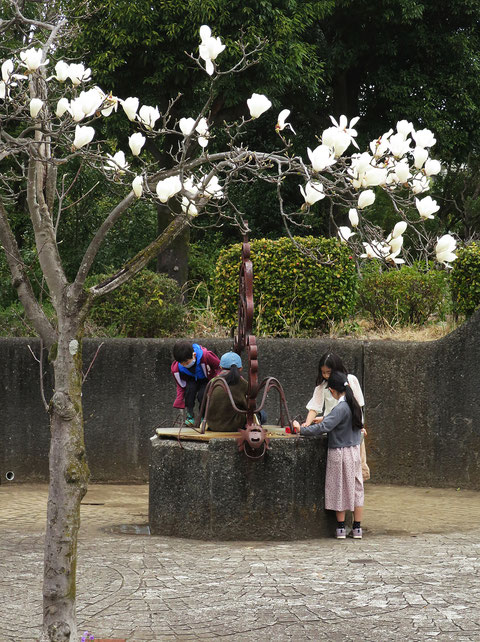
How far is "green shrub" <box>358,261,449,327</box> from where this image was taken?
11852mm

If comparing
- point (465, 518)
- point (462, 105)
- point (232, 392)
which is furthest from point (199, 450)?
point (462, 105)

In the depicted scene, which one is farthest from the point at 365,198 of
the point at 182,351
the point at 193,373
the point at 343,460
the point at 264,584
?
the point at 193,373

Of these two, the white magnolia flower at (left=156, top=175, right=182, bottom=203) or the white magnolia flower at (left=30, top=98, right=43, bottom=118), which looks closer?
the white magnolia flower at (left=156, top=175, right=182, bottom=203)

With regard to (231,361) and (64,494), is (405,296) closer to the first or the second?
(231,361)

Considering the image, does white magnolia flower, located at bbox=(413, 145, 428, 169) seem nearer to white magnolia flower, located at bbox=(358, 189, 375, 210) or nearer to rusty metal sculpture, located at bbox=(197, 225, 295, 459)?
white magnolia flower, located at bbox=(358, 189, 375, 210)

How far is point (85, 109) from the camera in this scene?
4402 millimetres

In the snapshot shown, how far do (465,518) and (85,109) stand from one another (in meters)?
5.97

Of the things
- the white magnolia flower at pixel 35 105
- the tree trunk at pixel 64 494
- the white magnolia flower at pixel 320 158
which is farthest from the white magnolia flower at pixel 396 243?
the white magnolia flower at pixel 35 105

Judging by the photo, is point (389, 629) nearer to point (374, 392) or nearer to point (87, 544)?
point (87, 544)

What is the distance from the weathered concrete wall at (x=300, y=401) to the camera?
34.1ft

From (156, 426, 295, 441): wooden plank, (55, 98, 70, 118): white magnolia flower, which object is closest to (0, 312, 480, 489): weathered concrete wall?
(156, 426, 295, 441): wooden plank

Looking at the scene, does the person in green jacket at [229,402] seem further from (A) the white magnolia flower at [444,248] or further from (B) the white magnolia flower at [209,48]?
(B) the white magnolia flower at [209,48]

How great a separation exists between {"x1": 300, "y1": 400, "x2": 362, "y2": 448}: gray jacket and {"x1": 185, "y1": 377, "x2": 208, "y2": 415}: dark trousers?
2.00 metres

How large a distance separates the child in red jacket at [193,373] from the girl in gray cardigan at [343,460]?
5.97 feet
